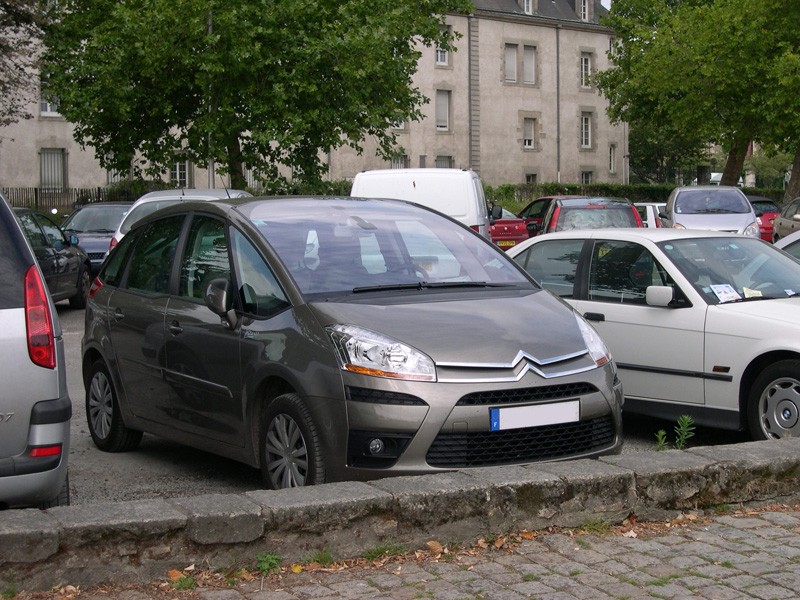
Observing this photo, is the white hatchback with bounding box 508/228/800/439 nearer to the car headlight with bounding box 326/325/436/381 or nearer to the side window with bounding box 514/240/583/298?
the side window with bounding box 514/240/583/298

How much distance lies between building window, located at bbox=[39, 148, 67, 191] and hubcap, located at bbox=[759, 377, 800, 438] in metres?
47.6

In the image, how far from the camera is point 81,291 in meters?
21.2

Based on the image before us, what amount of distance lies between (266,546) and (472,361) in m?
1.49

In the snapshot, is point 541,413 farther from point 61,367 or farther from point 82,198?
point 82,198

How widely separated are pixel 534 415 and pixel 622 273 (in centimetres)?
358

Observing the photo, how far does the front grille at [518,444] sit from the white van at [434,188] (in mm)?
11918

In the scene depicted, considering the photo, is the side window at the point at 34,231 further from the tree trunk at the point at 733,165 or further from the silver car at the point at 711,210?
the tree trunk at the point at 733,165

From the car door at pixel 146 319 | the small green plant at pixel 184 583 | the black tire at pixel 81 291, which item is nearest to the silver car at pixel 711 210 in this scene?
the black tire at pixel 81 291

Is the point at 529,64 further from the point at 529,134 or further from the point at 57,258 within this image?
the point at 57,258

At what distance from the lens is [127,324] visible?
806cm

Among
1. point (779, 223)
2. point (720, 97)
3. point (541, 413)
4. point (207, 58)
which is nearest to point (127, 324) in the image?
point (541, 413)

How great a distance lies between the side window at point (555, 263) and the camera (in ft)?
32.2

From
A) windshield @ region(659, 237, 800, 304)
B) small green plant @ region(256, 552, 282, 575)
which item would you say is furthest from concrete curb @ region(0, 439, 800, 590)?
windshield @ region(659, 237, 800, 304)

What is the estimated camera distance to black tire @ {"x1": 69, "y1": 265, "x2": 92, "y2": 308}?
21.0 m
